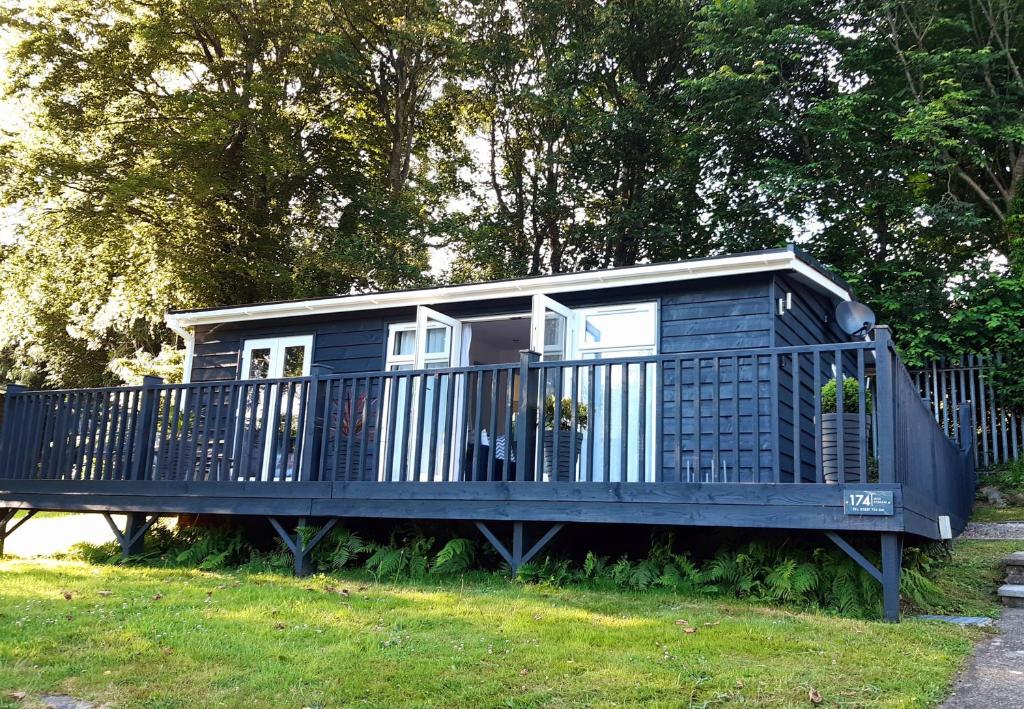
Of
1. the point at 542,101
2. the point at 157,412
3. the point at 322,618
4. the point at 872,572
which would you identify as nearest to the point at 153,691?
the point at 322,618

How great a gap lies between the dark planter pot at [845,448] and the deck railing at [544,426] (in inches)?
0.6

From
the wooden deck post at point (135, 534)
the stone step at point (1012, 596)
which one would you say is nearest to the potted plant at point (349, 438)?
the wooden deck post at point (135, 534)

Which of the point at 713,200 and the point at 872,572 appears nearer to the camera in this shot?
the point at 872,572

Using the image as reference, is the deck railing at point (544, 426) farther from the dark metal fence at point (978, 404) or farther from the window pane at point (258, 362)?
the dark metal fence at point (978, 404)

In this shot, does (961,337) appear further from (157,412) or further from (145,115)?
(145,115)

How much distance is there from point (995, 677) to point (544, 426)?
360 centimetres

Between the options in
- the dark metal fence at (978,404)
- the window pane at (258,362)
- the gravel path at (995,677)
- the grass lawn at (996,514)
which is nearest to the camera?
the gravel path at (995,677)

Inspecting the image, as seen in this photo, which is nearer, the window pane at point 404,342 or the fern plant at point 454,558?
the fern plant at point 454,558

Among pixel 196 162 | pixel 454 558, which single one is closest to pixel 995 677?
pixel 454 558

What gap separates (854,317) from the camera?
8797mm

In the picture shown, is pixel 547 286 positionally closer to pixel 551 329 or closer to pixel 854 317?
pixel 551 329

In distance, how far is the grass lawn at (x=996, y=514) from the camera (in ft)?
35.8

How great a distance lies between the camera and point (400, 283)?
62.4ft

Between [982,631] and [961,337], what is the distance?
34.5 feet
